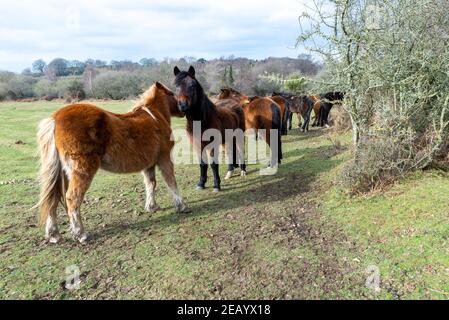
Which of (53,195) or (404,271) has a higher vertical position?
(53,195)

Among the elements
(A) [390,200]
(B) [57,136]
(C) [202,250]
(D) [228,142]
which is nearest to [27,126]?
(D) [228,142]

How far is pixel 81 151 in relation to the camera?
153 inches

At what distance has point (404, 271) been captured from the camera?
3.24 metres

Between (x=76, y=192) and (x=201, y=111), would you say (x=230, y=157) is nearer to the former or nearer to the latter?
(x=201, y=111)

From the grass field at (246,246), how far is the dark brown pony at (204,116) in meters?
0.77

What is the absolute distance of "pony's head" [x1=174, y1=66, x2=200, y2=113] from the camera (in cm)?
532

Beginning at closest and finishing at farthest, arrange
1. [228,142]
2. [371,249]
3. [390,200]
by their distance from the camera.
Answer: [371,249]
[390,200]
[228,142]

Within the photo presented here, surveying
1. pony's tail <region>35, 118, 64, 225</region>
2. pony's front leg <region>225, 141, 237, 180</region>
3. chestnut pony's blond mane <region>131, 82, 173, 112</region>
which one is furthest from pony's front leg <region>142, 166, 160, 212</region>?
pony's front leg <region>225, 141, 237, 180</region>

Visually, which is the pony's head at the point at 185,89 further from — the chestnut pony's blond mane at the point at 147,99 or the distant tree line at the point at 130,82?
the distant tree line at the point at 130,82

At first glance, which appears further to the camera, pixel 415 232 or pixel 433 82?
pixel 433 82

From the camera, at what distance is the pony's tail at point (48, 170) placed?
3920mm

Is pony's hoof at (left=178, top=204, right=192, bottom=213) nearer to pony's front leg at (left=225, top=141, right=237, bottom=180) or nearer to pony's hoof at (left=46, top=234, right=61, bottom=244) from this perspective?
pony's hoof at (left=46, top=234, right=61, bottom=244)
